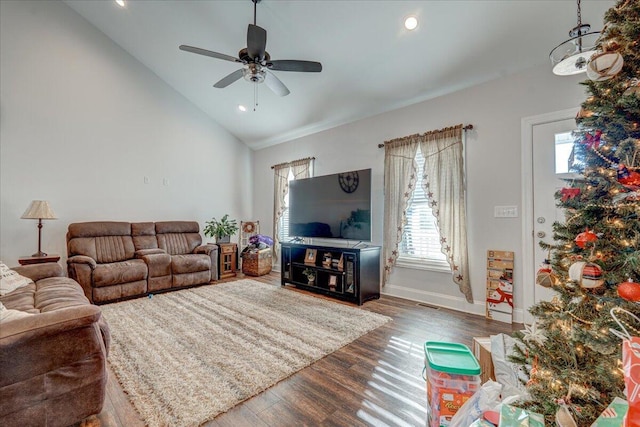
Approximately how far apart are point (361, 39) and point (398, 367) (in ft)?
10.7

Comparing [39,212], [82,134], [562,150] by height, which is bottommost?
[39,212]

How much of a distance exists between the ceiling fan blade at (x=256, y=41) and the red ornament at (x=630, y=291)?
9.08 feet

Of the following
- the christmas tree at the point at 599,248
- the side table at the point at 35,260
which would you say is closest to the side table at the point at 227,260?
the side table at the point at 35,260

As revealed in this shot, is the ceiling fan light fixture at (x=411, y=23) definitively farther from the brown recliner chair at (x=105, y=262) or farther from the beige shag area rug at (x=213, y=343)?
the brown recliner chair at (x=105, y=262)

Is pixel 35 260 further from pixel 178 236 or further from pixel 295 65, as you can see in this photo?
pixel 295 65

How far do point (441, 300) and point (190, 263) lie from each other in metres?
3.72

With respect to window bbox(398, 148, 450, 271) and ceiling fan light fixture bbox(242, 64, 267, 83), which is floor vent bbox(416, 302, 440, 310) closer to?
window bbox(398, 148, 450, 271)

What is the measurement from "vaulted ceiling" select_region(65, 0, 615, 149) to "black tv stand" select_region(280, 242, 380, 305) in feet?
7.11

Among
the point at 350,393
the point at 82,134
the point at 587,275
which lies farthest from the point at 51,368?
the point at 82,134

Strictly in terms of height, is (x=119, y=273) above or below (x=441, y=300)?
above

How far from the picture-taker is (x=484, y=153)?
10.3 ft

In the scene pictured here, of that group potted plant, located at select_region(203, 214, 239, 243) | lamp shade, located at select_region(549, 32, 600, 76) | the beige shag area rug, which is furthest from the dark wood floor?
potted plant, located at select_region(203, 214, 239, 243)

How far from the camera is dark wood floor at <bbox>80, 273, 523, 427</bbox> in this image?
1.49 meters

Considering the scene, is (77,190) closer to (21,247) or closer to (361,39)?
(21,247)
